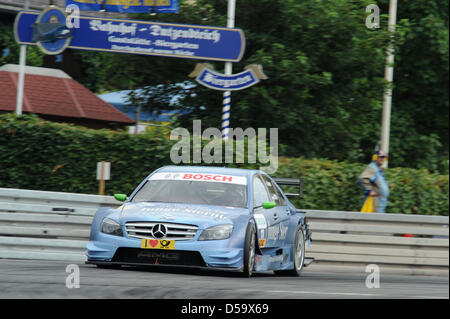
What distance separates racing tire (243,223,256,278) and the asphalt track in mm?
182

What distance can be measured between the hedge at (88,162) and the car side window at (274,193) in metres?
4.02

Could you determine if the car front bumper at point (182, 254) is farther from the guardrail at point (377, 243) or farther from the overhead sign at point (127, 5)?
the overhead sign at point (127, 5)

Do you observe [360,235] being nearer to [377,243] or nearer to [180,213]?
[377,243]

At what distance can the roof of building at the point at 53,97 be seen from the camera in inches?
889

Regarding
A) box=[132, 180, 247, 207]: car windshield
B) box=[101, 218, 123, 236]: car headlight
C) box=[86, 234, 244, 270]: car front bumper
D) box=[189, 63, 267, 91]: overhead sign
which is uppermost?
box=[189, 63, 267, 91]: overhead sign

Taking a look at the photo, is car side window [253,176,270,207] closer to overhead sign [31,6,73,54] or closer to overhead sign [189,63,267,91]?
overhead sign [189,63,267,91]

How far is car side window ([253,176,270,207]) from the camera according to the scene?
37.5ft

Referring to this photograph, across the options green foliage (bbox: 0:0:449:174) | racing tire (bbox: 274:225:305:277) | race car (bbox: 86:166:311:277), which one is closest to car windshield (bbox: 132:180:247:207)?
race car (bbox: 86:166:311:277)

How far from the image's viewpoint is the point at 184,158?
16531mm

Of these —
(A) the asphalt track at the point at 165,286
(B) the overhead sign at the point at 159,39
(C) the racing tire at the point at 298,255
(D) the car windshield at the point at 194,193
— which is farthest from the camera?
(B) the overhead sign at the point at 159,39

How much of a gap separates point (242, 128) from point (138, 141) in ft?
14.7

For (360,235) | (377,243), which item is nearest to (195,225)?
(360,235)

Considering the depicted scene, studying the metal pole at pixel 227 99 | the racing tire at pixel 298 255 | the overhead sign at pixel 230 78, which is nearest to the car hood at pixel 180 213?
the racing tire at pixel 298 255
